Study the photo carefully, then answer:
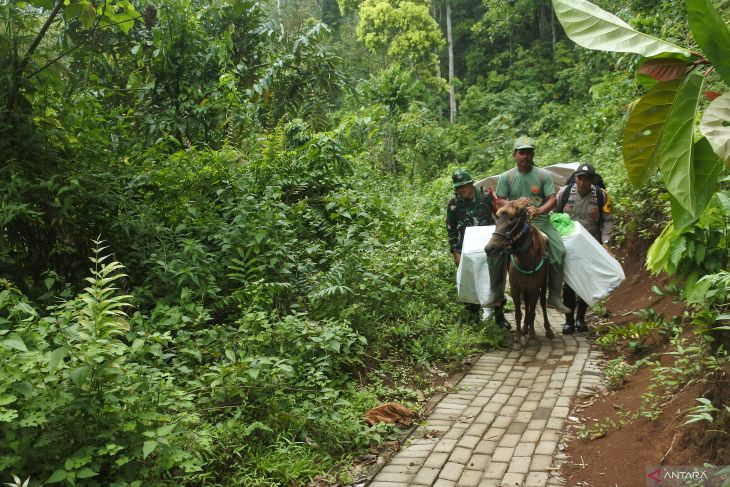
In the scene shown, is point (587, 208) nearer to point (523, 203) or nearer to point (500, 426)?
point (523, 203)

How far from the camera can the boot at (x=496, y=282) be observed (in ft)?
24.3

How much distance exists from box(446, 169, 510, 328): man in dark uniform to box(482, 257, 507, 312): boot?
604 mm

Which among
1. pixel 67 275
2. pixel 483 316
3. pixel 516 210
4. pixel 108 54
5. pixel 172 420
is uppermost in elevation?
pixel 108 54

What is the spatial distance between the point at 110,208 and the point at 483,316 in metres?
4.68

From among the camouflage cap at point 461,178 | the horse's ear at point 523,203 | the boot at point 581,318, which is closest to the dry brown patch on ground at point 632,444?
the horse's ear at point 523,203

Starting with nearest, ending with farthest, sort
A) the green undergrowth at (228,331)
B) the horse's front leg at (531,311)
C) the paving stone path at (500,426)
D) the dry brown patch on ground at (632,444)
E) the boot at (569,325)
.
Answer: the green undergrowth at (228,331)
the dry brown patch on ground at (632,444)
the paving stone path at (500,426)
the horse's front leg at (531,311)
the boot at (569,325)

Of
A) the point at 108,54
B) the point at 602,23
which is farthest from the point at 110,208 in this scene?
the point at 602,23

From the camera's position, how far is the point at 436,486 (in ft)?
13.6

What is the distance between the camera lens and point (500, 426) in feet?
16.5

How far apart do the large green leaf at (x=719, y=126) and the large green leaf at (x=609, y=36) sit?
12 centimetres

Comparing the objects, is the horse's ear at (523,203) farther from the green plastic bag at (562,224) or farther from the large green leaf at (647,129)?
the large green leaf at (647,129)

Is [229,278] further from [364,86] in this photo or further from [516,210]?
[364,86]

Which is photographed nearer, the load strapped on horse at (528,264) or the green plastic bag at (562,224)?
the load strapped on horse at (528,264)

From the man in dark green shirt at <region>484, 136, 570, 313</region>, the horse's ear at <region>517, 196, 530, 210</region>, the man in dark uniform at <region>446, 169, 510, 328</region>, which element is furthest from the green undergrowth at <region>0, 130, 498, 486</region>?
the horse's ear at <region>517, 196, 530, 210</region>
